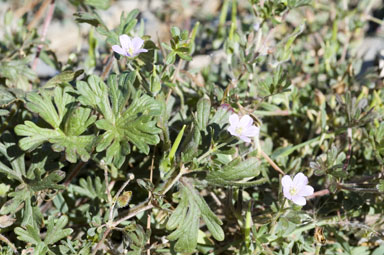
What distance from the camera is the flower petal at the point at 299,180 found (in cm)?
247

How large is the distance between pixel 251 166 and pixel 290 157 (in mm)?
827

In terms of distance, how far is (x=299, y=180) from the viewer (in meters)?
2.48

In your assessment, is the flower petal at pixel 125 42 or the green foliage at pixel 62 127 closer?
the green foliage at pixel 62 127

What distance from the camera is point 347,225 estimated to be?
8.83 feet

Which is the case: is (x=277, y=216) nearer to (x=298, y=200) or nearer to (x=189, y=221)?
(x=298, y=200)

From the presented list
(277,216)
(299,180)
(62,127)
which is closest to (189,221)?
(277,216)

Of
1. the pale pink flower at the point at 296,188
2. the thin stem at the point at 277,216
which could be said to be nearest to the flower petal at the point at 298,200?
the pale pink flower at the point at 296,188

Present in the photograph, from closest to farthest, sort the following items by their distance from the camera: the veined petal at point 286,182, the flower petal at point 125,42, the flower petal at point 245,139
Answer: the flower petal at point 245,139 < the veined petal at point 286,182 < the flower petal at point 125,42

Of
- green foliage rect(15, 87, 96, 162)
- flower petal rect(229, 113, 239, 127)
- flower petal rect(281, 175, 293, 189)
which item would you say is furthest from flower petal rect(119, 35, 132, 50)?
flower petal rect(281, 175, 293, 189)

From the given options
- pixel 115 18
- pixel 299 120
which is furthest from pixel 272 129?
pixel 115 18

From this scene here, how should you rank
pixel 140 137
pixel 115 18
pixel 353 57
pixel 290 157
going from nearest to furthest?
pixel 140 137 → pixel 290 157 → pixel 353 57 → pixel 115 18

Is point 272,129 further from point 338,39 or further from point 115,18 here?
point 115,18

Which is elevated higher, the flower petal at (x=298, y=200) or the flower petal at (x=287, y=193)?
the flower petal at (x=287, y=193)

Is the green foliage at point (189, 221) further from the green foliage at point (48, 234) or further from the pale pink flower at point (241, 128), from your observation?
the green foliage at point (48, 234)
